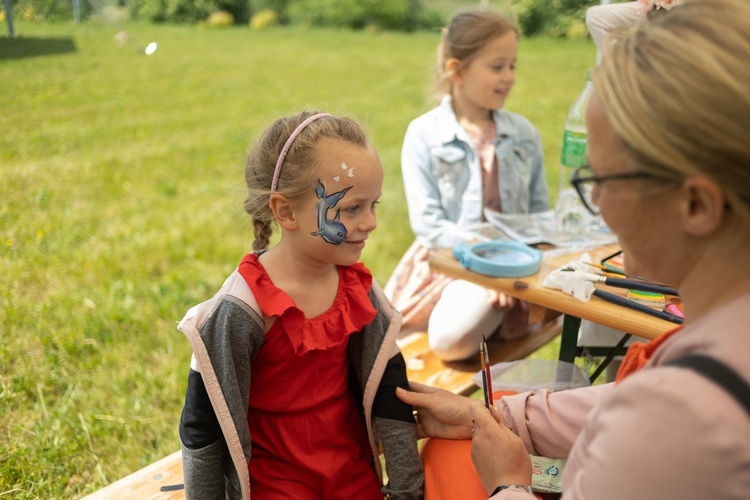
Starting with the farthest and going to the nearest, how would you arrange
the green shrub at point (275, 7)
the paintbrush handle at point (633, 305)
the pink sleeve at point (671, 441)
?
the green shrub at point (275, 7) → the paintbrush handle at point (633, 305) → the pink sleeve at point (671, 441)

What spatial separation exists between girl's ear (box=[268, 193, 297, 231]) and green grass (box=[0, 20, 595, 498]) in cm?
21

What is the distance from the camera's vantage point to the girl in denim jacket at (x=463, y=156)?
3.20 m

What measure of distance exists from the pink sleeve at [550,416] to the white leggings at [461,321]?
0.96 meters

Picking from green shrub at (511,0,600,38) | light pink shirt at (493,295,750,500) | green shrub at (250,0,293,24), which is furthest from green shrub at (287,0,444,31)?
light pink shirt at (493,295,750,500)

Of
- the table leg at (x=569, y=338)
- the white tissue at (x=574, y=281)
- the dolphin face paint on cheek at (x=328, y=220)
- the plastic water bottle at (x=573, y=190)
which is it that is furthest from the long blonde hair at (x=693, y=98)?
the plastic water bottle at (x=573, y=190)

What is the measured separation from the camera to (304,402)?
190cm

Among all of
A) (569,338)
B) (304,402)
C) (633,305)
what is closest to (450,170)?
(569,338)

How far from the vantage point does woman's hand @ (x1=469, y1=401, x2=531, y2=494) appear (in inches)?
60.4

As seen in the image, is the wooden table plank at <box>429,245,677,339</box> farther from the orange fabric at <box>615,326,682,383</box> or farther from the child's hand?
the orange fabric at <box>615,326,682,383</box>


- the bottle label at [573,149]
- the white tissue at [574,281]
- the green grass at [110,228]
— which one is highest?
the bottle label at [573,149]

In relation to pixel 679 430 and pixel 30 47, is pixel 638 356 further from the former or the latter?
pixel 30 47

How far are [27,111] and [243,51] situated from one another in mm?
5201

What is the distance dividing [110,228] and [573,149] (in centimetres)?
291

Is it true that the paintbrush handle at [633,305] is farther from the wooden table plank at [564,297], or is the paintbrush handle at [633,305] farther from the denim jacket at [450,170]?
the denim jacket at [450,170]
